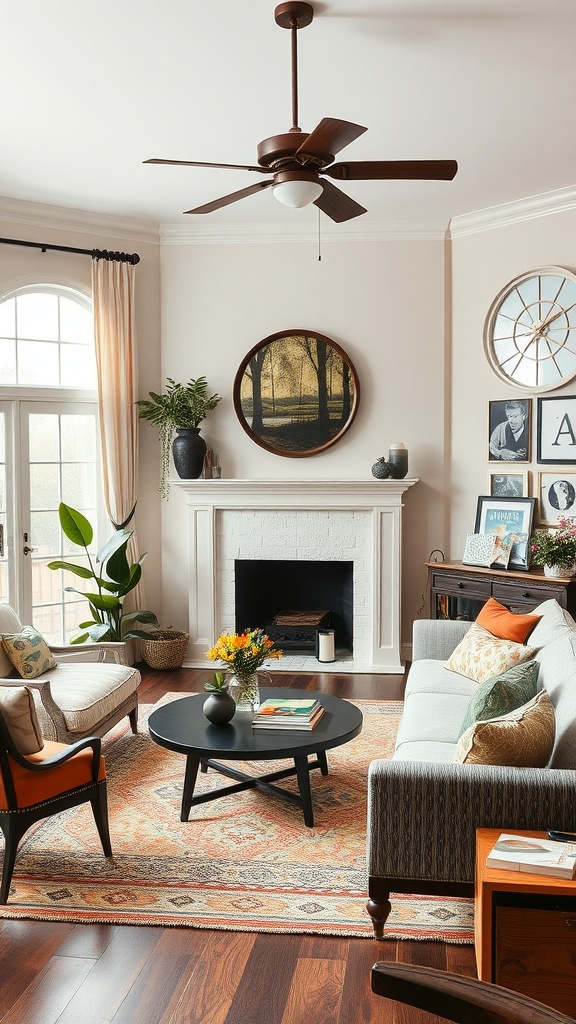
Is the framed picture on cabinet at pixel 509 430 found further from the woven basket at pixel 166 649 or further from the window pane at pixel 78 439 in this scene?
the window pane at pixel 78 439

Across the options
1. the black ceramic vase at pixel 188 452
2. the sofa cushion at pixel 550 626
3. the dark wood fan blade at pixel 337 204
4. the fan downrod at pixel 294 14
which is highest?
the fan downrod at pixel 294 14

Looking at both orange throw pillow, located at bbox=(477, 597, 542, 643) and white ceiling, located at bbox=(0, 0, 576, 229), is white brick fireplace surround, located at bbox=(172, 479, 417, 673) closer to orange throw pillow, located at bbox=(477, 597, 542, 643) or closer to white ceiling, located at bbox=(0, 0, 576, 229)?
orange throw pillow, located at bbox=(477, 597, 542, 643)

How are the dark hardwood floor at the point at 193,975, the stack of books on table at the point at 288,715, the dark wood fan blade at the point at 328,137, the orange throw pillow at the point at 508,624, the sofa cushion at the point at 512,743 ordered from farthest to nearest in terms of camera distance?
the orange throw pillow at the point at 508,624 → the stack of books on table at the point at 288,715 → the dark wood fan blade at the point at 328,137 → the sofa cushion at the point at 512,743 → the dark hardwood floor at the point at 193,975

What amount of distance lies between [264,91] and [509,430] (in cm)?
292

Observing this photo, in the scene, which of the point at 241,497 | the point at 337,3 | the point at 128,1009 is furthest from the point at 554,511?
the point at 128,1009

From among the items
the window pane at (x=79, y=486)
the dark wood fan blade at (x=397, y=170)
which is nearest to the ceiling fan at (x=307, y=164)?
the dark wood fan blade at (x=397, y=170)

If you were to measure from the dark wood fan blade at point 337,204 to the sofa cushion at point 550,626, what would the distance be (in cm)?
200

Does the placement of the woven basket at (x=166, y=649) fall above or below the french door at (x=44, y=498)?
below

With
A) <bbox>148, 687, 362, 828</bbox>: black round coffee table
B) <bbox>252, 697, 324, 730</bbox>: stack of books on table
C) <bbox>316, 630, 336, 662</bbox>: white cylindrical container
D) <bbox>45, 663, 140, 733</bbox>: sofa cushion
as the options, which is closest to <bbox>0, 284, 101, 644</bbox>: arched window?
<bbox>45, 663, 140, 733</bbox>: sofa cushion

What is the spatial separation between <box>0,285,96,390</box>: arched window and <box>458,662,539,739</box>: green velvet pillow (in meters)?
4.07

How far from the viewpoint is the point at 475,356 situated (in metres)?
6.11

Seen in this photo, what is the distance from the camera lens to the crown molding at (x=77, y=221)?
570 cm

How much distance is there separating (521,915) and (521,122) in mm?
3853

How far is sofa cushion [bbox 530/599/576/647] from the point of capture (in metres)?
3.66
